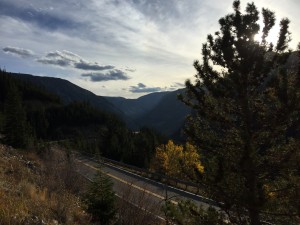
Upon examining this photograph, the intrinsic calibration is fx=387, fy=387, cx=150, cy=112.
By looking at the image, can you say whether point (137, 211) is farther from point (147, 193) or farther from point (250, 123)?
point (147, 193)

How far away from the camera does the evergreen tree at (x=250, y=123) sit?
8570 millimetres

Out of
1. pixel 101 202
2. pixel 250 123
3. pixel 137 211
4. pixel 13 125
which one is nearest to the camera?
pixel 250 123

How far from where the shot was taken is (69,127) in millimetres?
150375

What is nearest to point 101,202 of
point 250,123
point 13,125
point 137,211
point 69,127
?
point 137,211

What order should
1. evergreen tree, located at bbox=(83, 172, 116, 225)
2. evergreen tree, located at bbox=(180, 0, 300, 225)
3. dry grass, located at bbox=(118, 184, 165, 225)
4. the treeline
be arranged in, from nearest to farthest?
evergreen tree, located at bbox=(180, 0, 300, 225)
dry grass, located at bbox=(118, 184, 165, 225)
evergreen tree, located at bbox=(83, 172, 116, 225)
the treeline

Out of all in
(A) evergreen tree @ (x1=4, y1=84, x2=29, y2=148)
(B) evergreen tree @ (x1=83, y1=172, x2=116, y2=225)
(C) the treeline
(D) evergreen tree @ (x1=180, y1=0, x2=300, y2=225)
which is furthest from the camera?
(C) the treeline

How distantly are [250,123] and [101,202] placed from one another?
243 inches

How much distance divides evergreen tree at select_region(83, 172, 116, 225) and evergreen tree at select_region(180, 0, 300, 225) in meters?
4.67

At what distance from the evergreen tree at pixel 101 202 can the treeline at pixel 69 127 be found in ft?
138

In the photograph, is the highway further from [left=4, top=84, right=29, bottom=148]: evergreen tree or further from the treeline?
the treeline

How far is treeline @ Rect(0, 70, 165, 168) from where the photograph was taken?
55.7m

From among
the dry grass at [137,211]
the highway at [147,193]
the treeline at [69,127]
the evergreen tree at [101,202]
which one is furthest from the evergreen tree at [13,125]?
the dry grass at [137,211]

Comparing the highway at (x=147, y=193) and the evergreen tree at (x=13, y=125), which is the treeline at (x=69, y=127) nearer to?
the evergreen tree at (x=13, y=125)

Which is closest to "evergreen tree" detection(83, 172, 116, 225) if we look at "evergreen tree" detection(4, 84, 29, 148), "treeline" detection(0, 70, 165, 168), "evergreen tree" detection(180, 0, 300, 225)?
"evergreen tree" detection(180, 0, 300, 225)
